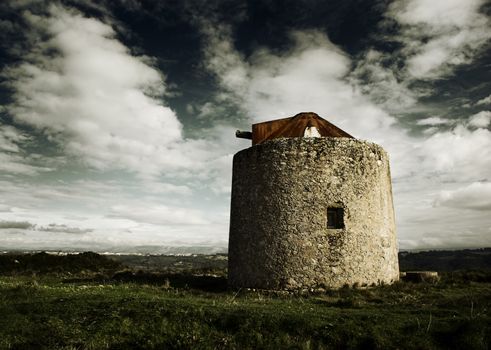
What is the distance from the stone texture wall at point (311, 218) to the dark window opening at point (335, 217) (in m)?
0.20

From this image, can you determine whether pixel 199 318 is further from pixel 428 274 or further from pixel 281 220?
pixel 428 274

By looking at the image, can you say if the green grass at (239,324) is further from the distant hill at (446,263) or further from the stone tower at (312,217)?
the distant hill at (446,263)

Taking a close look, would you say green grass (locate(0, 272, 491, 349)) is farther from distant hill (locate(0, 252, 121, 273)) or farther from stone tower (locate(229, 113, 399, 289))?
distant hill (locate(0, 252, 121, 273))

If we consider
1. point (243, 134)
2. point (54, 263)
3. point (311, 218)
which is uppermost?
point (243, 134)

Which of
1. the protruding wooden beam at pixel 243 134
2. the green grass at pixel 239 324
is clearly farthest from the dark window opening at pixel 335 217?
the protruding wooden beam at pixel 243 134

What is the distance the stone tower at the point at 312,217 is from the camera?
13164 mm

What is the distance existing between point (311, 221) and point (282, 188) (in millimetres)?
1575

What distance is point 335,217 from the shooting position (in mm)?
13836

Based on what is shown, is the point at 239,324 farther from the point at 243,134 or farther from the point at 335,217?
the point at 243,134

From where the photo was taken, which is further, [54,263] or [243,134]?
[54,263]

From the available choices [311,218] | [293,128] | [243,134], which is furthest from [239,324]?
[243,134]

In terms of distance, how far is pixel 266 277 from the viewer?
1345 centimetres

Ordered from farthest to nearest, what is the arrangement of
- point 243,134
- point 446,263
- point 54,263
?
point 446,263, point 54,263, point 243,134

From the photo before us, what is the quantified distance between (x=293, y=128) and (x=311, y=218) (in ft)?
15.5
